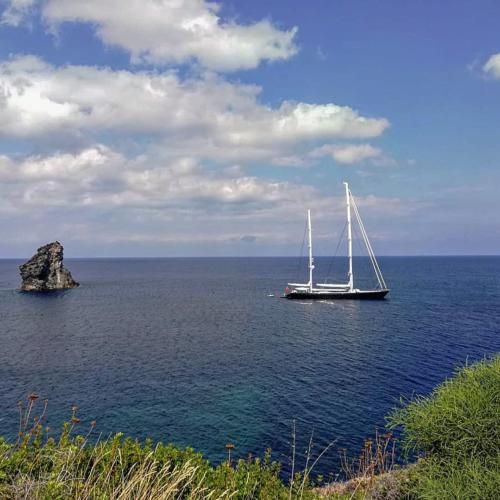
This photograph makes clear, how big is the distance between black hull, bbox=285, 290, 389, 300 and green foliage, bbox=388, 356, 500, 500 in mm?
111471

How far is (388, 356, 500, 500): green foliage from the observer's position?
1744 centimetres

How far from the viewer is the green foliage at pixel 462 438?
17438 mm

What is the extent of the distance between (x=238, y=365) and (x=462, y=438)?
47147mm

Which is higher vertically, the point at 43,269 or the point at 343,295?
the point at 43,269

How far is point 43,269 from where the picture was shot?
166 m

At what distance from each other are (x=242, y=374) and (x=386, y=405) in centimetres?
2073

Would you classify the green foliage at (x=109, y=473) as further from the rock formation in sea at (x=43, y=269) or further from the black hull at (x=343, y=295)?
the rock formation in sea at (x=43, y=269)

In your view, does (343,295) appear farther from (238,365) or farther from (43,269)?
(43,269)

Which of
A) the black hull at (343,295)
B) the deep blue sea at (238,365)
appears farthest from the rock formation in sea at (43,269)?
the black hull at (343,295)

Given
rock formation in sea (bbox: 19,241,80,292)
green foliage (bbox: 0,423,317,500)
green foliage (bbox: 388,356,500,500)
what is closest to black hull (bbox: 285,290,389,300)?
rock formation in sea (bbox: 19,241,80,292)

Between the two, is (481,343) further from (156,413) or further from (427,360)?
(156,413)

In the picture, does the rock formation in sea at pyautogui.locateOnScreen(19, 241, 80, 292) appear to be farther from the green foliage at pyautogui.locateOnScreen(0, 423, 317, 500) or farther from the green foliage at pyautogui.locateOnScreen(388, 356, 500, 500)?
the green foliage at pyautogui.locateOnScreen(388, 356, 500, 500)

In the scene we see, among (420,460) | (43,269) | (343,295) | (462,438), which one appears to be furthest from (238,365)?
(43,269)

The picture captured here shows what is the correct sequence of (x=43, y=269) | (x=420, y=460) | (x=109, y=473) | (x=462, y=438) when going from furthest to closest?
(x=43, y=269) < (x=420, y=460) < (x=462, y=438) < (x=109, y=473)
